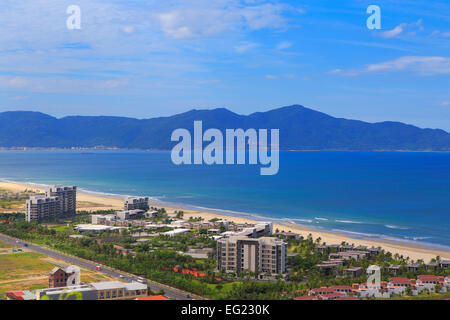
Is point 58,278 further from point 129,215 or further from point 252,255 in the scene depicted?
point 129,215

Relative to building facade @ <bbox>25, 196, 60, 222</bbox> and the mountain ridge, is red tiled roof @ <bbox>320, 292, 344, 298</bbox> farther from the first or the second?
the mountain ridge

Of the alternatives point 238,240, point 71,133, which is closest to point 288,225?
point 238,240

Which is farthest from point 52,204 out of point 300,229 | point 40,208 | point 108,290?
point 108,290

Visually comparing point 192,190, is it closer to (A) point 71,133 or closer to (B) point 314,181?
(B) point 314,181

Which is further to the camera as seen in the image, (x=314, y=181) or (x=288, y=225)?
(x=314, y=181)

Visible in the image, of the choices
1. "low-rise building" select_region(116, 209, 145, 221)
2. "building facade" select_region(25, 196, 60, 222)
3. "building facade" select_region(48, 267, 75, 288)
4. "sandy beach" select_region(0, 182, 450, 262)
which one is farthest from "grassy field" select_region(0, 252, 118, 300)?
"sandy beach" select_region(0, 182, 450, 262)
